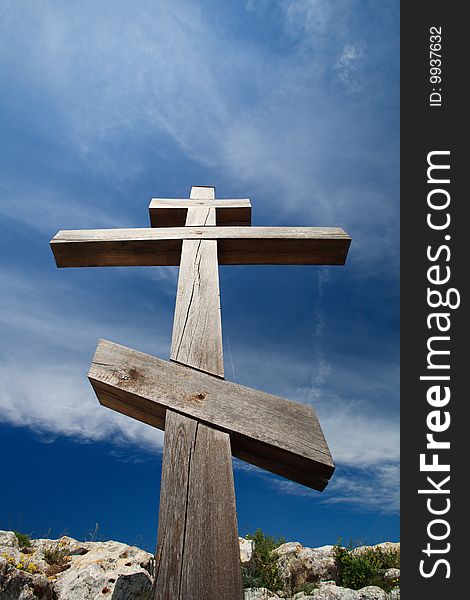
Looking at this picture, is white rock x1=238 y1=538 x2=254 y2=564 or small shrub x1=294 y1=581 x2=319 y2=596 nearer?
small shrub x1=294 y1=581 x2=319 y2=596

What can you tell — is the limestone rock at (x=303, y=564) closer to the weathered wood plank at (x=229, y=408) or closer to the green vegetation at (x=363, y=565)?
the green vegetation at (x=363, y=565)

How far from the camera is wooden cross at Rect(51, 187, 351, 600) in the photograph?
4.65 feet

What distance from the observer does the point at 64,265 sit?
10.0ft

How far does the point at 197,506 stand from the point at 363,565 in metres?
7.40

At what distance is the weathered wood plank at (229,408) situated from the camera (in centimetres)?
175

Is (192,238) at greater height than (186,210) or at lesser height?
lesser

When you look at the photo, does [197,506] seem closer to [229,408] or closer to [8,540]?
[229,408]

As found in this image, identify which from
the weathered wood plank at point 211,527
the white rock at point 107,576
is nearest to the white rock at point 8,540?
the white rock at point 107,576

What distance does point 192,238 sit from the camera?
294 centimetres

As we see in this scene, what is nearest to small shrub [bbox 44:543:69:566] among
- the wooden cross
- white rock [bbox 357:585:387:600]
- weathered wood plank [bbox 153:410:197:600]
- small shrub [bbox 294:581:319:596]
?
small shrub [bbox 294:581:319:596]

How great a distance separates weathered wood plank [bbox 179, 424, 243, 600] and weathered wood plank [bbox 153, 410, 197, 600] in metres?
0.02

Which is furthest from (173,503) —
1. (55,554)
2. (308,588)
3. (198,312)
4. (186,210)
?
(308,588)

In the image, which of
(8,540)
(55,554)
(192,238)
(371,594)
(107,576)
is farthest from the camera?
(371,594)

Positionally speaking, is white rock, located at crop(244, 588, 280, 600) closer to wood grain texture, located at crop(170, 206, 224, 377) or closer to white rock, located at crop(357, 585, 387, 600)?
white rock, located at crop(357, 585, 387, 600)
